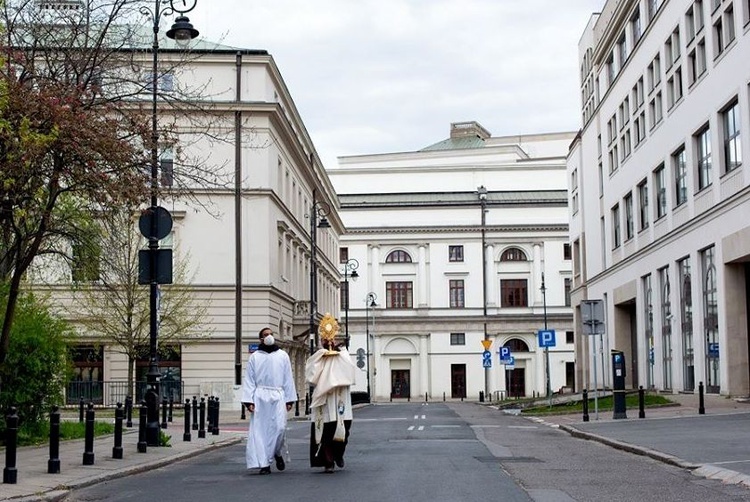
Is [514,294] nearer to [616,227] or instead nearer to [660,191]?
[616,227]

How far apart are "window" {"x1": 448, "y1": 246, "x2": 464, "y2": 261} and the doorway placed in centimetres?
1044

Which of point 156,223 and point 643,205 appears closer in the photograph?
point 156,223

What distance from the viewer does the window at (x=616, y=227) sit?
57.8m

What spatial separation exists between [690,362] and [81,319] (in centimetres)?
2432

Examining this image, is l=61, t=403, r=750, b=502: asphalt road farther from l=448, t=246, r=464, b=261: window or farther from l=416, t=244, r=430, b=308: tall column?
l=448, t=246, r=464, b=261: window

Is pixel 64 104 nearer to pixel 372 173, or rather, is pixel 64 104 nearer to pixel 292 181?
pixel 292 181

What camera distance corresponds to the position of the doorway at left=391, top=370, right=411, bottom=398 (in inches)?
3659

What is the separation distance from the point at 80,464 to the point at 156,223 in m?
4.94

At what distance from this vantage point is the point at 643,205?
51.2 meters

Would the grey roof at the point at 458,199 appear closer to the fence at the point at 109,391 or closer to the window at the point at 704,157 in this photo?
the fence at the point at 109,391

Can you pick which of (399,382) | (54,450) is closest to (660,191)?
(54,450)

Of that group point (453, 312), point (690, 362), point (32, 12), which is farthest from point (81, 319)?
point (453, 312)

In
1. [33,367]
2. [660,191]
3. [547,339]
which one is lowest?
[33,367]

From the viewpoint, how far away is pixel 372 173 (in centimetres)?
9844
